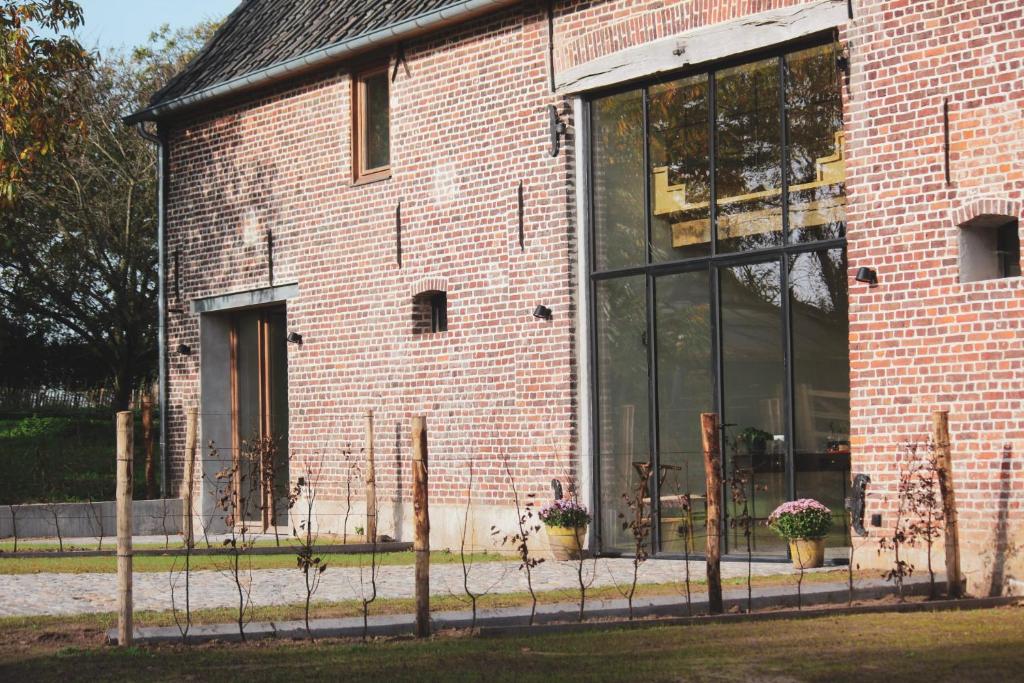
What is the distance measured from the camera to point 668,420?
537 inches

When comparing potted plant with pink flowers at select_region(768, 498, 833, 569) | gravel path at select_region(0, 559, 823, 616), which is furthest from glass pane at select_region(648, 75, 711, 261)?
gravel path at select_region(0, 559, 823, 616)

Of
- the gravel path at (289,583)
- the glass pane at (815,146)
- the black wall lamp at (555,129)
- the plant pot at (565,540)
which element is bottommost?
the gravel path at (289,583)

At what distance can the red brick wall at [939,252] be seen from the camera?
10.7 metres

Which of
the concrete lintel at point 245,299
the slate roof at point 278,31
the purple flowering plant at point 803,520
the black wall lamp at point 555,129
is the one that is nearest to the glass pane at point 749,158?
the black wall lamp at point 555,129

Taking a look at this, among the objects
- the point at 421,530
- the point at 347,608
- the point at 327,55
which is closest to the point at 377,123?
the point at 327,55

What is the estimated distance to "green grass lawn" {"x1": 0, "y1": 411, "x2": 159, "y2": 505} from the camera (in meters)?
21.4

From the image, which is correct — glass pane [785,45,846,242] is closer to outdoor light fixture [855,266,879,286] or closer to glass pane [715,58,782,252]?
glass pane [715,58,782,252]

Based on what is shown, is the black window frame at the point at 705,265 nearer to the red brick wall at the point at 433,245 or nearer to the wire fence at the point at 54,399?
the red brick wall at the point at 433,245

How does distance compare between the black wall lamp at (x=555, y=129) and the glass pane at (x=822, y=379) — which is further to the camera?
the black wall lamp at (x=555, y=129)

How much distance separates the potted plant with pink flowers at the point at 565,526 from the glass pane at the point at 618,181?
2409 millimetres

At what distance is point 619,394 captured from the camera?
14180 millimetres

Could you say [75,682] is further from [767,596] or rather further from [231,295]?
[231,295]

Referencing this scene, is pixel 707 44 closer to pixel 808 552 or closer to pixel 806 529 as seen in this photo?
pixel 806 529

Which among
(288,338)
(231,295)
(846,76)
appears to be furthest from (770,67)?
(231,295)
